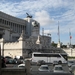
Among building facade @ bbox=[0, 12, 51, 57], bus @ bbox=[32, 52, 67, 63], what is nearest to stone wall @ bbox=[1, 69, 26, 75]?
bus @ bbox=[32, 52, 67, 63]

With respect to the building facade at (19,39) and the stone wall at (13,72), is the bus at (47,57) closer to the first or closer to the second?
the building facade at (19,39)

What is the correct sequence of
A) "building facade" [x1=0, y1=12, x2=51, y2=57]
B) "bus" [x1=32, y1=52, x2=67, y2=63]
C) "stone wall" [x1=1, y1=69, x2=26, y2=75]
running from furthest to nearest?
1. "building facade" [x1=0, y1=12, x2=51, y2=57]
2. "bus" [x1=32, y1=52, x2=67, y2=63]
3. "stone wall" [x1=1, y1=69, x2=26, y2=75]

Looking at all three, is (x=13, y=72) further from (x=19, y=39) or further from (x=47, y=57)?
(x=19, y=39)

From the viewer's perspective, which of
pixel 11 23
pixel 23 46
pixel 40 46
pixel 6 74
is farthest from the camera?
pixel 11 23

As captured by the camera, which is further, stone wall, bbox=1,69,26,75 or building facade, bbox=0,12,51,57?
building facade, bbox=0,12,51,57

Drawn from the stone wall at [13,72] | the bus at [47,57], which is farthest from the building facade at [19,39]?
the stone wall at [13,72]

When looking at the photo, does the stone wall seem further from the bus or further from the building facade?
the building facade

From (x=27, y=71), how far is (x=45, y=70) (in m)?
8.06

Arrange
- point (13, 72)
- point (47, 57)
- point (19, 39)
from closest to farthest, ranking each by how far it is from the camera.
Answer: point (13, 72) → point (47, 57) → point (19, 39)

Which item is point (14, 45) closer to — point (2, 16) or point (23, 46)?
point (23, 46)

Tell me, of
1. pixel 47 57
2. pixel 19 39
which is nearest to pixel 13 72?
pixel 47 57

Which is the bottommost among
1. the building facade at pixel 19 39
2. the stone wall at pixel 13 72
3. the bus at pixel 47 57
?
the stone wall at pixel 13 72

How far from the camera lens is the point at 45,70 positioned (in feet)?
94.1

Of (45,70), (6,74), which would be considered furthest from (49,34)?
(6,74)
